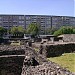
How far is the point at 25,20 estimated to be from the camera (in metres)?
169

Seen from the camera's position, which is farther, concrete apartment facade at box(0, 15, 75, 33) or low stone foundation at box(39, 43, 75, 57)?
concrete apartment facade at box(0, 15, 75, 33)

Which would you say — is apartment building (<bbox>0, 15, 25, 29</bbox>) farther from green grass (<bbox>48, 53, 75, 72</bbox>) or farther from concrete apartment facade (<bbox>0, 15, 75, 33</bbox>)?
A: green grass (<bbox>48, 53, 75, 72</bbox>)

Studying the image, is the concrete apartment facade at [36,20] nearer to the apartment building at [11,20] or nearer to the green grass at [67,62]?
the apartment building at [11,20]

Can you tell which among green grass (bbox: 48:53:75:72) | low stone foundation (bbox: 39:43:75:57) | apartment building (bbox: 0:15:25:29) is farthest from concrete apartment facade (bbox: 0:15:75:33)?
green grass (bbox: 48:53:75:72)

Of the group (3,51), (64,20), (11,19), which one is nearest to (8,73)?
(3,51)

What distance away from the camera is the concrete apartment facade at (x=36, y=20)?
16525cm

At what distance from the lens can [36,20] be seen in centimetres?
17438

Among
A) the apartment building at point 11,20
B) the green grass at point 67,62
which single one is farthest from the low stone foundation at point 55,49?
the apartment building at point 11,20

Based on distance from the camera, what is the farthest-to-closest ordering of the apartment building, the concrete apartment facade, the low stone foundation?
the concrete apartment facade, the apartment building, the low stone foundation

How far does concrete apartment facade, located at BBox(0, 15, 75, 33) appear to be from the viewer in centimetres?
16525

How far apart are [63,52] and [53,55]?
57.5 inches

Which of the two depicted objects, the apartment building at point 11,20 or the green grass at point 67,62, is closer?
the green grass at point 67,62

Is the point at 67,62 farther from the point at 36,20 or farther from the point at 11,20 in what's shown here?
the point at 36,20

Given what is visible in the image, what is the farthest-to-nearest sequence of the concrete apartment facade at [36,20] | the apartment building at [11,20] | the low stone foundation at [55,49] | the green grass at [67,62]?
the concrete apartment facade at [36,20]
the apartment building at [11,20]
the low stone foundation at [55,49]
the green grass at [67,62]
